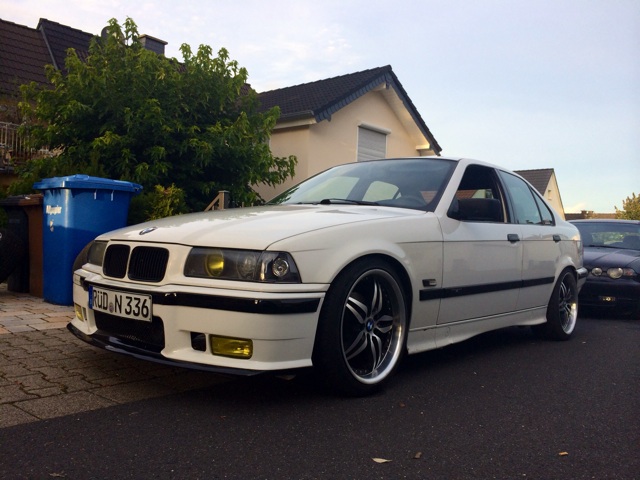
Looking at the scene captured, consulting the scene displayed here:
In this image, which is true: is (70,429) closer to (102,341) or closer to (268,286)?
(102,341)

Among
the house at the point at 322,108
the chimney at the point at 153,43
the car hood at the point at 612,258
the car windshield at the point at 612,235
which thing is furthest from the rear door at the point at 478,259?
the chimney at the point at 153,43

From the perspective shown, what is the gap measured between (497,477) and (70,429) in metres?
1.85

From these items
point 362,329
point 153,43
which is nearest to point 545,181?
point 153,43

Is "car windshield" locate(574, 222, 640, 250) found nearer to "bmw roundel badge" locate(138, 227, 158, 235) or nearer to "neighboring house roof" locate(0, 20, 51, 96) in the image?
"bmw roundel badge" locate(138, 227, 158, 235)

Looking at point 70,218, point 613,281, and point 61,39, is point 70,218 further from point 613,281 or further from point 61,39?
point 61,39

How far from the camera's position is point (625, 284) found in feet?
24.6

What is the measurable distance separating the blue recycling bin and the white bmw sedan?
81.2 inches

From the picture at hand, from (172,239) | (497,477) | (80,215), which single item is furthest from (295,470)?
(80,215)

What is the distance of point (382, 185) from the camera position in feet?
14.8

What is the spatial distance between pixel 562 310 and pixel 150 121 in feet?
19.7

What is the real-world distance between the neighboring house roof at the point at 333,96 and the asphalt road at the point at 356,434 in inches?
432

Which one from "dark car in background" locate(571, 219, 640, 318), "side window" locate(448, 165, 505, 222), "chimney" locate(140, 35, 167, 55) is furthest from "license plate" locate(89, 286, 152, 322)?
"chimney" locate(140, 35, 167, 55)

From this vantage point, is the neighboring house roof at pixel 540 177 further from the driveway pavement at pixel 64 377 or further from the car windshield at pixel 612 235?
the driveway pavement at pixel 64 377

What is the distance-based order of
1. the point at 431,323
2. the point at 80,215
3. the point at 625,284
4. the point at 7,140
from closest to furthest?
the point at 431,323, the point at 80,215, the point at 625,284, the point at 7,140
